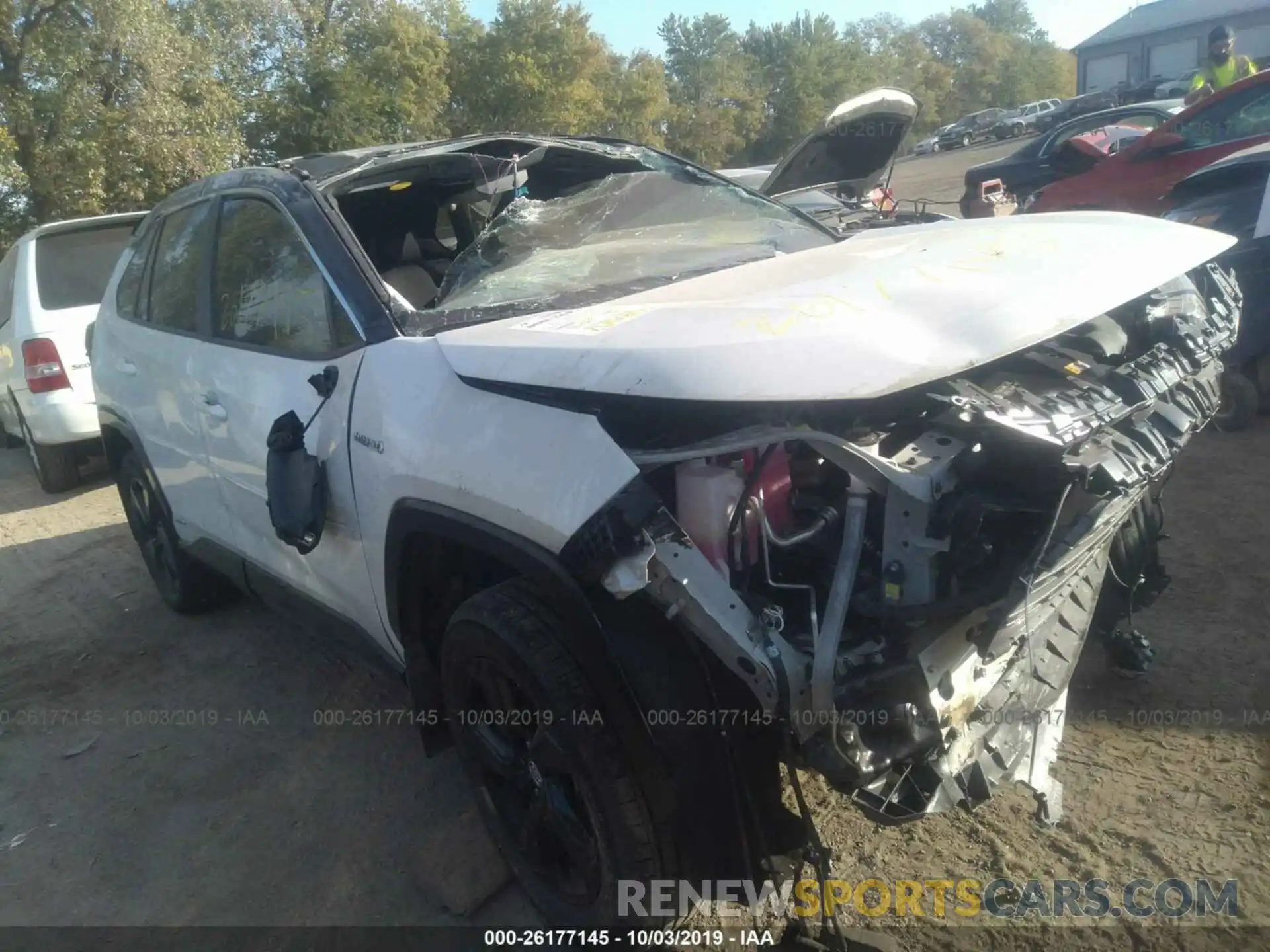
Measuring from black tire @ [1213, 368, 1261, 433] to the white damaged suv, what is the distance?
2353 millimetres

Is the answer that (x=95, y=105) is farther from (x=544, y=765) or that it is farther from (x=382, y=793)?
(x=544, y=765)

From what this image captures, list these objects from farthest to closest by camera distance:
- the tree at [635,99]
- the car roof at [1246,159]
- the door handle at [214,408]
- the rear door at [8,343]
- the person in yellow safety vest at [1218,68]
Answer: the tree at [635,99] < the person in yellow safety vest at [1218,68] < the rear door at [8,343] < the car roof at [1246,159] < the door handle at [214,408]

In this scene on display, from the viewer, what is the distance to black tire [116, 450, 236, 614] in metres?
4.43

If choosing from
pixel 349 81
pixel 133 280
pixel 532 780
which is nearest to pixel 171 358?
pixel 133 280

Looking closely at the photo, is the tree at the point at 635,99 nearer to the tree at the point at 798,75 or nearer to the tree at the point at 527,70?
the tree at the point at 527,70

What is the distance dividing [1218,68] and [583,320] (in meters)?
9.14

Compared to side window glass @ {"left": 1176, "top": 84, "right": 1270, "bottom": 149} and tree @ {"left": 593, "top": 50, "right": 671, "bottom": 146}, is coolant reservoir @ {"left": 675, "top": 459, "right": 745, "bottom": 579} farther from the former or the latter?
tree @ {"left": 593, "top": 50, "right": 671, "bottom": 146}

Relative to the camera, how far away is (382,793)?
125 inches

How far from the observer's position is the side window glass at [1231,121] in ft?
23.3

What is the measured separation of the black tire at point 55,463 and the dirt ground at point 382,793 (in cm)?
294

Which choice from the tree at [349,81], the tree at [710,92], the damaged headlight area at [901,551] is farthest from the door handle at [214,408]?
the tree at [710,92]

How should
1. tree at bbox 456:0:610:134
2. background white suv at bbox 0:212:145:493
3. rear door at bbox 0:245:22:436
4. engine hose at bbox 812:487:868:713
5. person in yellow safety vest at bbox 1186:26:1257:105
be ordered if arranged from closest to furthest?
engine hose at bbox 812:487:868:713 < background white suv at bbox 0:212:145:493 < rear door at bbox 0:245:22:436 < person in yellow safety vest at bbox 1186:26:1257:105 < tree at bbox 456:0:610:134

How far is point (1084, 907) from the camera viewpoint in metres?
2.36

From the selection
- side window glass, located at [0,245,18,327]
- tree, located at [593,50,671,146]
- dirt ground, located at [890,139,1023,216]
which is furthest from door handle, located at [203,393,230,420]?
tree, located at [593,50,671,146]
